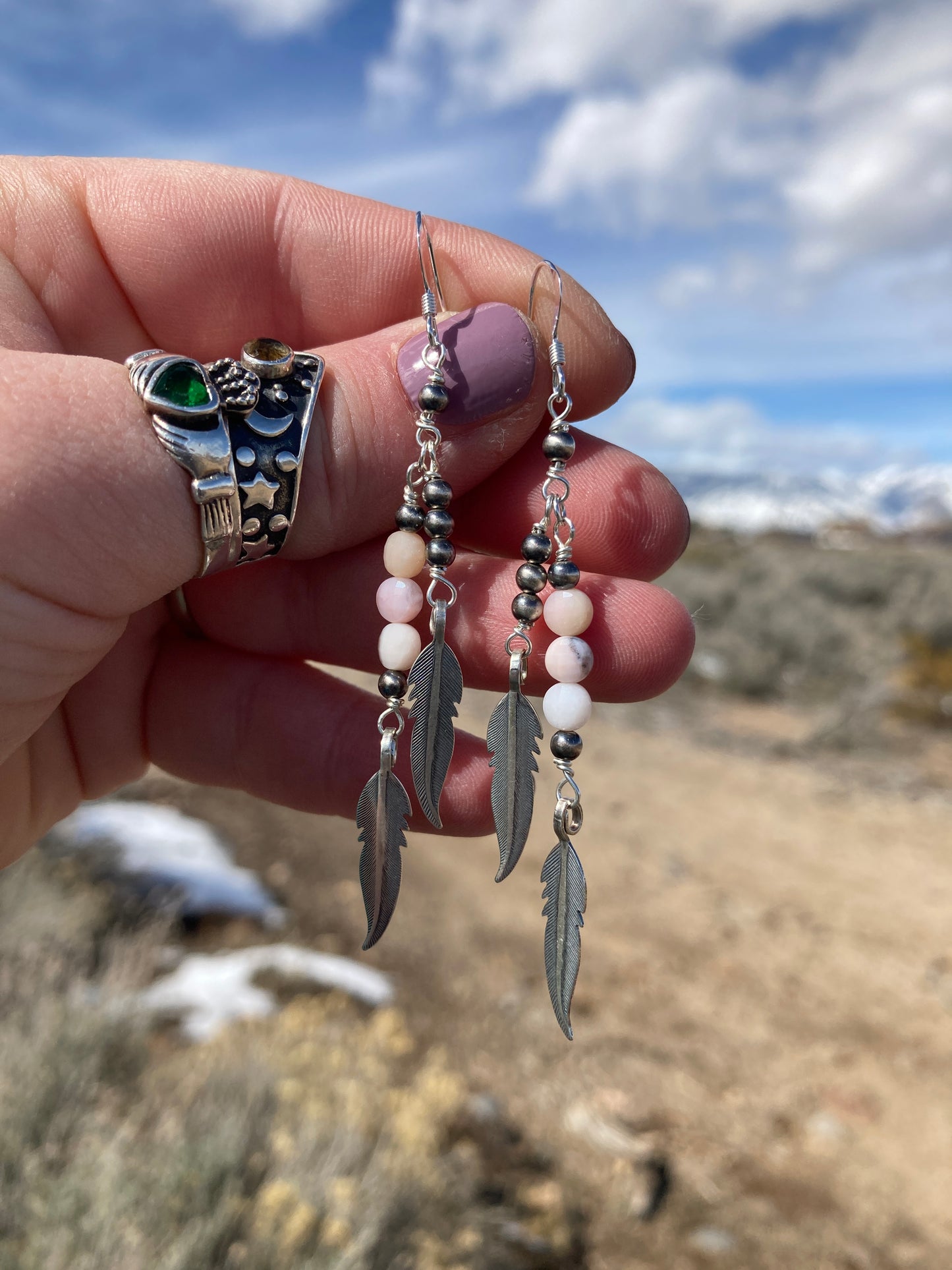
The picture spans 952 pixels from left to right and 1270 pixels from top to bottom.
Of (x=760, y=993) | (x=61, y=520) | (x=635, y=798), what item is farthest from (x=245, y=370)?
(x=635, y=798)

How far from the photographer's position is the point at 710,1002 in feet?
15.6

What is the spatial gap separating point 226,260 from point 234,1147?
2444 millimetres

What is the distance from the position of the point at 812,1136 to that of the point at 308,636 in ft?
10.9

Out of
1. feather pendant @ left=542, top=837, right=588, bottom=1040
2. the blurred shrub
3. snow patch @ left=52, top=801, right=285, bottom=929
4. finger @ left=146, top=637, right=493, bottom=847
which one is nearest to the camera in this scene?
feather pendant @ left=542, top=837, right=588, bottom=1040

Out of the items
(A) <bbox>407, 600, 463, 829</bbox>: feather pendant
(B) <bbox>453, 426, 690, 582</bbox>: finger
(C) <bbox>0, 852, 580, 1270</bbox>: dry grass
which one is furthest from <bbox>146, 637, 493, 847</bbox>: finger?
(C) <bbox>0, 852, 580, 1270</bbox>: dry grass

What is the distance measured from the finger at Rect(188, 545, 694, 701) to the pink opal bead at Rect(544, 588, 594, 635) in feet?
0.36

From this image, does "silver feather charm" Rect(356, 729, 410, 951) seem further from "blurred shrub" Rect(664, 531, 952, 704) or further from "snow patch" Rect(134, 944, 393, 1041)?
"blurred shrub" Rect(664, 531, 952, 704)

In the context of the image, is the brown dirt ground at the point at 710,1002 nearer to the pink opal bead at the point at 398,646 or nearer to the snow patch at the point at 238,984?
the snow patch at the point at 238,984

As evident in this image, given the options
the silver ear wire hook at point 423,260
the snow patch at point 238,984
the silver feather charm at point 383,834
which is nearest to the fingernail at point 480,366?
the silver ear wire hook at point 423,260

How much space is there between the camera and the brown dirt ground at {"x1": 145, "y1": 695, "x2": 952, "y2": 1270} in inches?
133

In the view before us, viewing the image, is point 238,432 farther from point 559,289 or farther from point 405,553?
point 559,289

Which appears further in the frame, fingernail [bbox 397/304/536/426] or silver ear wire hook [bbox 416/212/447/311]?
silver ear wire hook [bbox 416/212/447/311]

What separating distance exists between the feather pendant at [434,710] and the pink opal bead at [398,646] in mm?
20

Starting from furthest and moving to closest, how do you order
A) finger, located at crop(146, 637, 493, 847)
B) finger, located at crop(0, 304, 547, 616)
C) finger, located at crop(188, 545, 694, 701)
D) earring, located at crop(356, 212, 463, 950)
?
finger, located at crop(146, 637, 493, 847) < finger, located at crop(188, 545, 694, 701) < earring, located at crop(356, 212, 463, 950) < finger, located at crop(0, 304, 547, 616)
